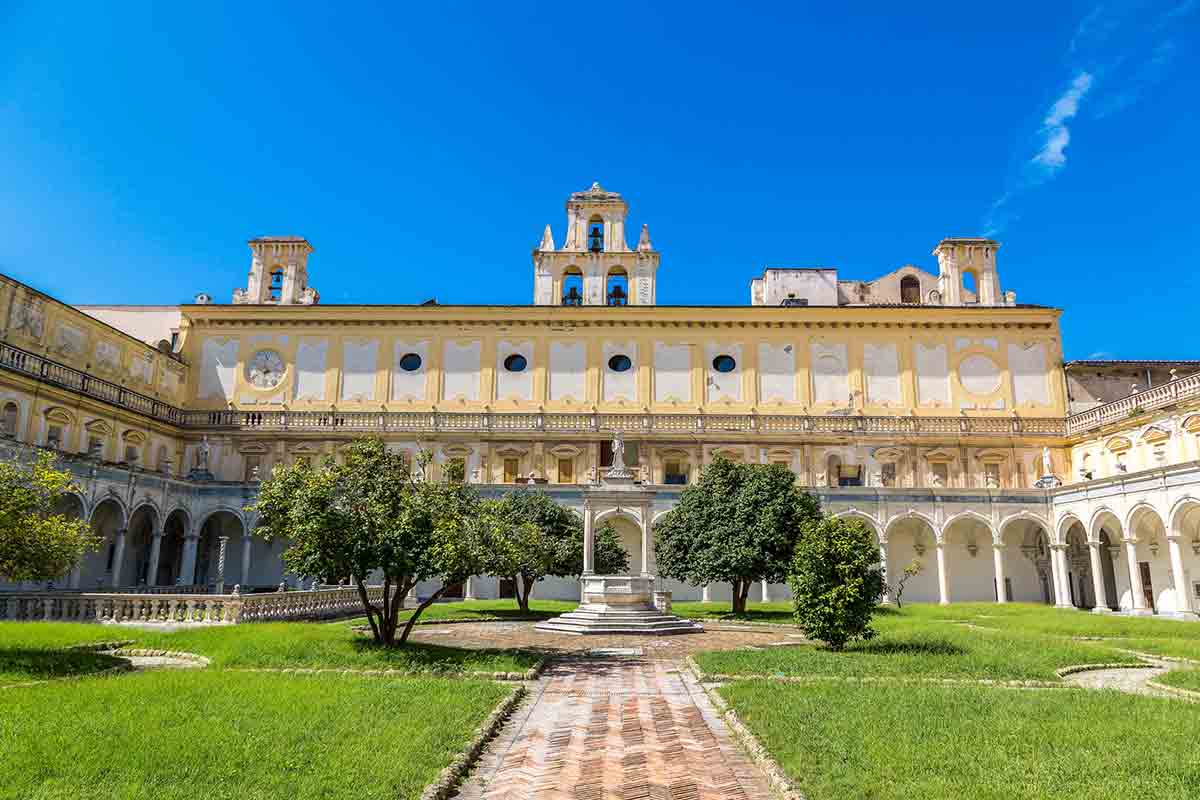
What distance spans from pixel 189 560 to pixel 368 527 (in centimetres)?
2798

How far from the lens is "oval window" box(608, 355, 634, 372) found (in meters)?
45.5

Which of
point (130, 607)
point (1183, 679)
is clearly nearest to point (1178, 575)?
point (1183, 679)

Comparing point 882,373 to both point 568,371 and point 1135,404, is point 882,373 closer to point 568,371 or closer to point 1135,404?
point 1135,404

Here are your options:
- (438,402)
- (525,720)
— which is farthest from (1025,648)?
(438,402)

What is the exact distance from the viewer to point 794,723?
8.77 metres

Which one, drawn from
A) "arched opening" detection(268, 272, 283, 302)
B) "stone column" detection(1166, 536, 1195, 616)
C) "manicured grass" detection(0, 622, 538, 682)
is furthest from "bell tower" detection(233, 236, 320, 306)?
"stone column" detection(1166, 536, 1195, 616)

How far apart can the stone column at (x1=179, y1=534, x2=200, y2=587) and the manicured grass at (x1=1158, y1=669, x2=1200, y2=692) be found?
37.2 meters

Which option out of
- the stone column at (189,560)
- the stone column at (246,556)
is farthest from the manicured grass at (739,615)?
the stone column at (189,560)

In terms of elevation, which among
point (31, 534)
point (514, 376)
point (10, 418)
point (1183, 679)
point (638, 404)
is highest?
point (514, 376)

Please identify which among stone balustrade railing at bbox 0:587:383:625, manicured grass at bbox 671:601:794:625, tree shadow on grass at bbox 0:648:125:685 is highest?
stone balustrade railing at bbox 0:587:383:625

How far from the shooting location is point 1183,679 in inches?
496

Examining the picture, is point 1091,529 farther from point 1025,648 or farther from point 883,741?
point 883,741

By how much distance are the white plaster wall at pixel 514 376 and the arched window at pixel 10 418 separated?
21.7 metres

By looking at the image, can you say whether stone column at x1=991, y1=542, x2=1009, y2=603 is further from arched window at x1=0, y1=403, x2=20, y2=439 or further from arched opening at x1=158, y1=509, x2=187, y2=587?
arched window at x1=0, y1=403, x2=20, y2=439
